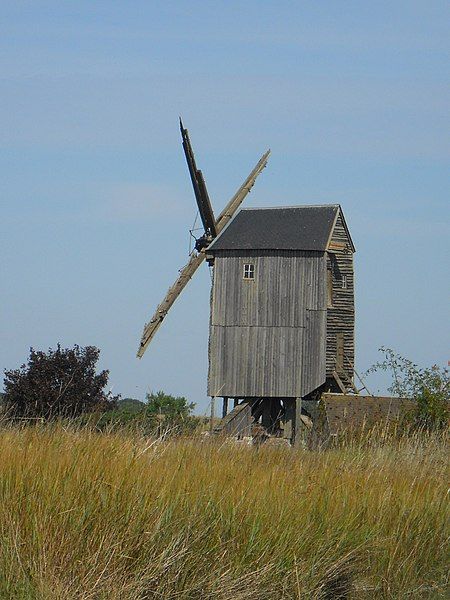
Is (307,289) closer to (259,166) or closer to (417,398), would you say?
(259,166)

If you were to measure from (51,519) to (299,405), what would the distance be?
31313 mm

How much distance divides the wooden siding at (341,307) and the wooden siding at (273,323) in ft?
2.10

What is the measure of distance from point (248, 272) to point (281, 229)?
6.45 feet

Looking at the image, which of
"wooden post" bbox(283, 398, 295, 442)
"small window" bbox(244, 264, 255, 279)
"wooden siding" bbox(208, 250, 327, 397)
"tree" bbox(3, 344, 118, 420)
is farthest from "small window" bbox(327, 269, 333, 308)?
"tree" bbox(3, 344, 118, 420)

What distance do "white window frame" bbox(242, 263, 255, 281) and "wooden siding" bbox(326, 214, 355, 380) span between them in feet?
8.88

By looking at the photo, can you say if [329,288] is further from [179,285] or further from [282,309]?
[179,285]

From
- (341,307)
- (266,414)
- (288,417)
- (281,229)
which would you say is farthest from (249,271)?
(288,417)

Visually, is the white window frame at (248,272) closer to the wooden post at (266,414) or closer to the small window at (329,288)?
the small window at (329,288)

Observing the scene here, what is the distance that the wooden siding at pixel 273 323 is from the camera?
129 feet

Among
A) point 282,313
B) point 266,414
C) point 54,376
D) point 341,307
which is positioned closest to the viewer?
point 54,376

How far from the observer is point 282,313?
1550 inches

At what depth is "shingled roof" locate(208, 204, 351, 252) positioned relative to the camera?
129 feet

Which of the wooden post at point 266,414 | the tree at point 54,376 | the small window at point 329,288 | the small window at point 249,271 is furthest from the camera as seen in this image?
the wooden post at point 266,414

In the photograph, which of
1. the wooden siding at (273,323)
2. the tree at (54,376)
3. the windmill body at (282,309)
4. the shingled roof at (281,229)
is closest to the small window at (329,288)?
the windmill body at (282,309)
